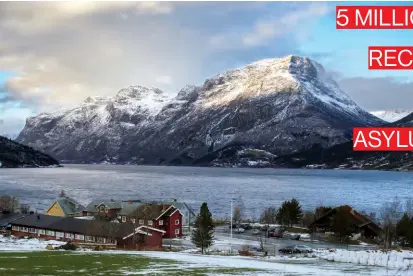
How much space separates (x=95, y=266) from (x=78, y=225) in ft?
137

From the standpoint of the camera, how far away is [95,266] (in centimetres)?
3309

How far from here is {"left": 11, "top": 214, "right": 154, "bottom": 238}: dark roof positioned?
6531 cm

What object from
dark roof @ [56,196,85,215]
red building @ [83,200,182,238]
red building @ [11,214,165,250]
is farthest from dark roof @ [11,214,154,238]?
dark roof @ [56,196,85,215]

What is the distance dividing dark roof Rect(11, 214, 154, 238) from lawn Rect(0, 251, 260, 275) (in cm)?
2638

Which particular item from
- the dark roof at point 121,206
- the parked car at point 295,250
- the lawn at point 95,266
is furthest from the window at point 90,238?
the lawn at point 95,266

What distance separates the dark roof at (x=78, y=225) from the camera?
6531 cm

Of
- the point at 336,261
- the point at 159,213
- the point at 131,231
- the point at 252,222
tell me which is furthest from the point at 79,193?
the point at 336,261

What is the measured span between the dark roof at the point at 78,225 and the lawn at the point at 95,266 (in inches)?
1039

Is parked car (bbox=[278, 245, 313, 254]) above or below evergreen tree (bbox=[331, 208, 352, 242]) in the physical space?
below

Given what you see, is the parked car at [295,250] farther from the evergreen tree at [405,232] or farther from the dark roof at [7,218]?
the dark roof at [7,218]

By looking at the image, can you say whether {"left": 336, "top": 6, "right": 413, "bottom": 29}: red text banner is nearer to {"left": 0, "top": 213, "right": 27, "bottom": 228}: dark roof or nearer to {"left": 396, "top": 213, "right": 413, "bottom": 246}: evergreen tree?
{"left": 396, "top": 213, "right": 413, "bottom": 246}: evergreen tree

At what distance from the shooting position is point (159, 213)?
85.4m

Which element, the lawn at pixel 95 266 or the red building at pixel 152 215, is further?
the red building at pixel 152 215

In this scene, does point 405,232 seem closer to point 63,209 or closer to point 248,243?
point 248,243
